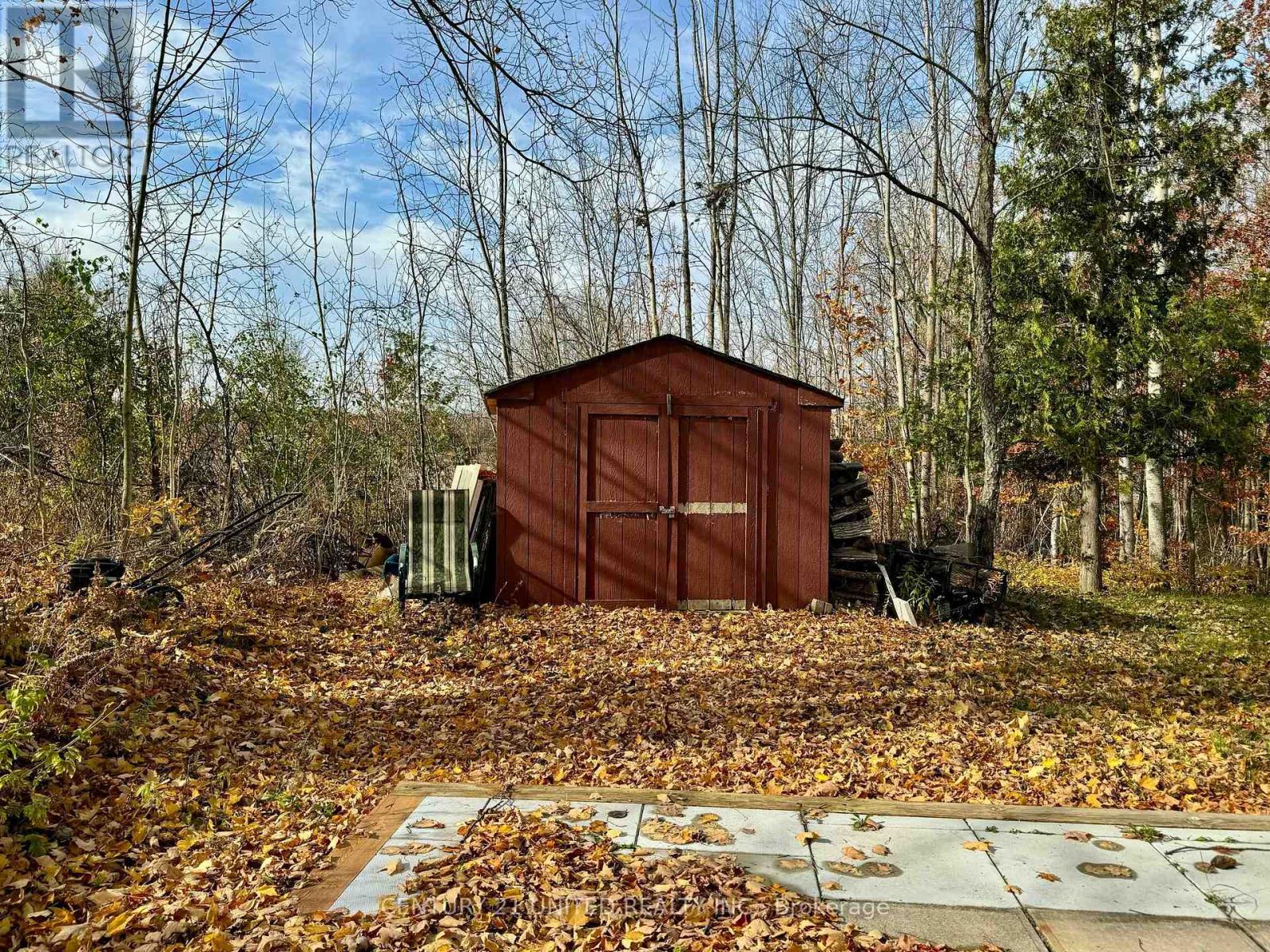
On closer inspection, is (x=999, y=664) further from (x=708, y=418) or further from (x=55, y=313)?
(x=55, y=313)

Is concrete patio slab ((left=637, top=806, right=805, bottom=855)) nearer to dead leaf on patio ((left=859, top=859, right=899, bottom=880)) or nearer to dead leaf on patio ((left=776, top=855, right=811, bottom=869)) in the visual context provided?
dead leaf on patio ((left=776, top=855, right=811, bottom=869))

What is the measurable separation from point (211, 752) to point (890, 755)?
4078mm

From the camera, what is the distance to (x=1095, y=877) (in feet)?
10.7

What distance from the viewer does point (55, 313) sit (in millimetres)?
11453

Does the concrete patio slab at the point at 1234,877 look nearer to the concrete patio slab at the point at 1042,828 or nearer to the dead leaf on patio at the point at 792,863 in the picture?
the concrete patio slab at the point at 1042,828

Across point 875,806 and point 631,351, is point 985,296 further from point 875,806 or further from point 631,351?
point 875,806

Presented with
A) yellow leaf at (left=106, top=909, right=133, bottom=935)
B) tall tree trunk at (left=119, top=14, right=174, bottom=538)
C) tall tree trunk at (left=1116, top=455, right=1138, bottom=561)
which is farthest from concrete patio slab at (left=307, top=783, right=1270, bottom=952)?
tall tree trunk at (left=1116, top=455, right=1138, bottom=561)

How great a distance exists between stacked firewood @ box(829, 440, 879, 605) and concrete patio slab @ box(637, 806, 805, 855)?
6308 mm

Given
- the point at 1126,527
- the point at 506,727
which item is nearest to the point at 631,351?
the point at 506,727

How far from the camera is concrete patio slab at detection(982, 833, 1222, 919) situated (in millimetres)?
3025

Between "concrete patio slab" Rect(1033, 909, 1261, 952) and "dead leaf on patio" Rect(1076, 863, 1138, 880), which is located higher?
"dead leaf on patio" Rect(1076, 863, 1138, 880)

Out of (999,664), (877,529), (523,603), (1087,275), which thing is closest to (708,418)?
(523,603)

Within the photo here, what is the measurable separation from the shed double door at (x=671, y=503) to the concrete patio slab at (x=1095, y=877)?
605 cm

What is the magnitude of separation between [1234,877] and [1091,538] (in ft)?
37.2
